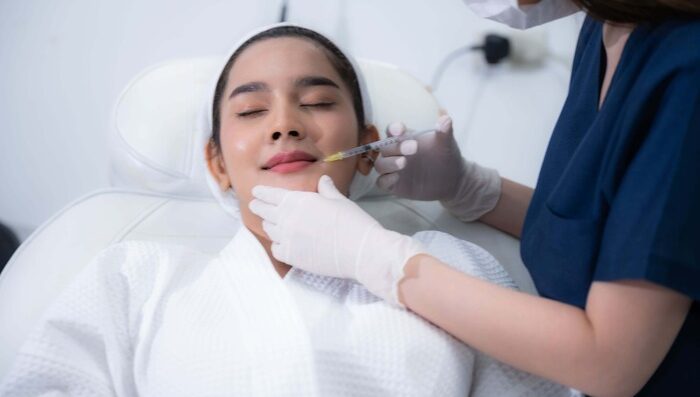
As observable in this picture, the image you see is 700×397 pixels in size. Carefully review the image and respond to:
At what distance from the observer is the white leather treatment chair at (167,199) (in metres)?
1.25

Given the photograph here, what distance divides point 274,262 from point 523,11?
65 cm

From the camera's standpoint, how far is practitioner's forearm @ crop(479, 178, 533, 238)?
1.32 metres

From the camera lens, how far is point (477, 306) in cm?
82

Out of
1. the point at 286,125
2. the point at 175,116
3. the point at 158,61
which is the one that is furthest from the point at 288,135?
the point at 158,61

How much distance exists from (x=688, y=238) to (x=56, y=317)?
0.97 metres

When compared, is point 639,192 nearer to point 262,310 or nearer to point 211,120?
point 262,310

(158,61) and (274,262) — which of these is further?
(158,61)

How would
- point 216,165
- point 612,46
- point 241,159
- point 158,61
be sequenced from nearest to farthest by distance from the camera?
point 612,46
point 241,159
point 216,165
point 158,61

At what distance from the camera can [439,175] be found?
4.21ft

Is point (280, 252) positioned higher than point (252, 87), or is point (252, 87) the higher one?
point (252, 87)

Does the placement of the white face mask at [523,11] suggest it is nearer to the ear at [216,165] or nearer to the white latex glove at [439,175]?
the white latex glove at [439,175]

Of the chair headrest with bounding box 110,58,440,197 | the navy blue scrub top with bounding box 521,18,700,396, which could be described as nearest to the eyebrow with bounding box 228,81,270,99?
the chair headrest with bounding box 110,58,440,197

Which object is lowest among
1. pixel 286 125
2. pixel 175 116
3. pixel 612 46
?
pixel 175 116

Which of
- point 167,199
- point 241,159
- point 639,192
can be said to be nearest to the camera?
point 639,192
